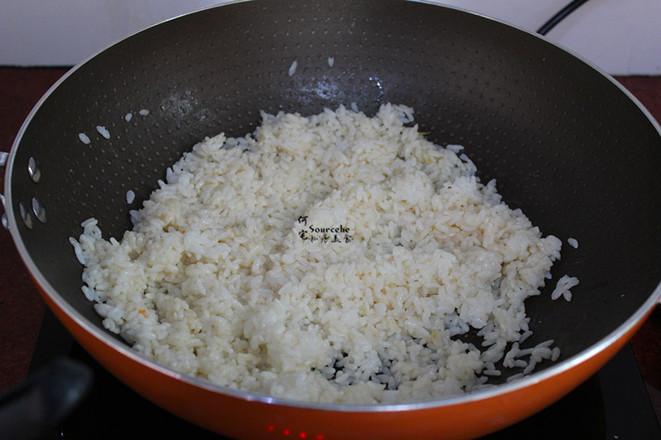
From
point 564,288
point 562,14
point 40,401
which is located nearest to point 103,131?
point 40,401

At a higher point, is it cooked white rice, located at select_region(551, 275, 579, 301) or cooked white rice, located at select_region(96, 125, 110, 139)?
cooked white rice, located at select_region(96, 125, 110, 139)

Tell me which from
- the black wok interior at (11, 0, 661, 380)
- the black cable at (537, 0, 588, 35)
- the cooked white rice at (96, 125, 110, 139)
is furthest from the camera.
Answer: the black cable at (537, 0, 588, 35)

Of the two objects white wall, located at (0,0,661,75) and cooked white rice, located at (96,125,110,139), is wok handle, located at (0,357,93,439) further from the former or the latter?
white wall, located at (0,0,661,75)

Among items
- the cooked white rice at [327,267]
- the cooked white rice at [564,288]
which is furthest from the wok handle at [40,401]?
the cooked white rice at [564,288]

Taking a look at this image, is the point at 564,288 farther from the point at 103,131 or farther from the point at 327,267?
the point at 103,131

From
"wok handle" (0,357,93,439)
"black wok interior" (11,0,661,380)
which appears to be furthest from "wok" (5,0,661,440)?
"wok handle" (0,357,93,439)

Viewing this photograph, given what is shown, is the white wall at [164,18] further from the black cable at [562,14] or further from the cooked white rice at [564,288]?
the cooked white rice at [564,288]
